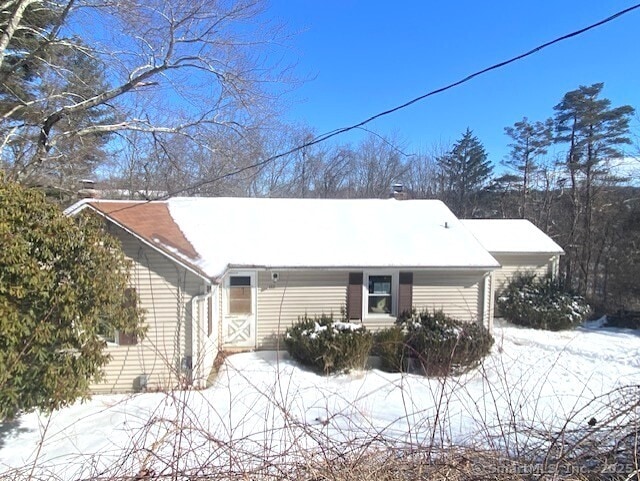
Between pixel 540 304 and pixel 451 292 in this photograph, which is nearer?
pixel 451 292

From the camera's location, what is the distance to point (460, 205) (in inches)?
1284

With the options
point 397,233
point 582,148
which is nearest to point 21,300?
point 397,233

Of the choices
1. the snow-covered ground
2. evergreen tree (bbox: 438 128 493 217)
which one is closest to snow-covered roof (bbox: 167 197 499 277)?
the snow-covered ground

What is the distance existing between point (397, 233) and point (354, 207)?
2.31 metres

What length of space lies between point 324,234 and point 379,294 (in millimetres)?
2611

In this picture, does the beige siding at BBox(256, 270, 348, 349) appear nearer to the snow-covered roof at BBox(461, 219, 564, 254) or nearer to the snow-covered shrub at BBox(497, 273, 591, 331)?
the snow-covered roof at BBox(461, 219, 564, 254)

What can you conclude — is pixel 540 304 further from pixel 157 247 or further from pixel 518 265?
pixel 157 247

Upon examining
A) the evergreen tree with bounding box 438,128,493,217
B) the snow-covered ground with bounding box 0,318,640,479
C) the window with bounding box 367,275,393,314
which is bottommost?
the snow-covered ground with bounding box 0,318,640,479

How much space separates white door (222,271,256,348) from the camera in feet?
34.1

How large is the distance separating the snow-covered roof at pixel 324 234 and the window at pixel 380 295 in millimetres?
738

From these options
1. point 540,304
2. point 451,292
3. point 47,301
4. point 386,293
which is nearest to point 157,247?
point 47,301

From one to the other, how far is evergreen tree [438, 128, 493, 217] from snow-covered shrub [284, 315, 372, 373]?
2615 cm

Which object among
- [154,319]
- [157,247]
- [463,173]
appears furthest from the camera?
[463,173]

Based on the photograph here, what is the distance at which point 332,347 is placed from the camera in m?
8.77
